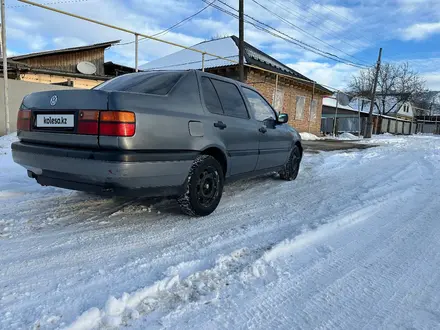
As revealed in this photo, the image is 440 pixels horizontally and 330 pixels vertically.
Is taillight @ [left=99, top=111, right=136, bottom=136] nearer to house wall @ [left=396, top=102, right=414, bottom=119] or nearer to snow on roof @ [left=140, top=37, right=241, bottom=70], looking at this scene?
snow on roof @ [left=140, top=37, right=241, bottom=70]

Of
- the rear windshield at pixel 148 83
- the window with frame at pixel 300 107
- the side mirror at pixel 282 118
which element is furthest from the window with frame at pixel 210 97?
the window with frame at pixel 300 107

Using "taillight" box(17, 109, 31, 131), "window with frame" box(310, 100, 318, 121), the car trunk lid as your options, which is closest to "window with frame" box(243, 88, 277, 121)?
the car trunk lid

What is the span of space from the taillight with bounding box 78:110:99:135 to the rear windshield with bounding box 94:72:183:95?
604 millimetres

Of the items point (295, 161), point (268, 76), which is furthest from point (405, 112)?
point (295, 161)

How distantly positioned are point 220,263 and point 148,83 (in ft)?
6.38

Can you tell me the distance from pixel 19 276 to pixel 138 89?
1.88 meters

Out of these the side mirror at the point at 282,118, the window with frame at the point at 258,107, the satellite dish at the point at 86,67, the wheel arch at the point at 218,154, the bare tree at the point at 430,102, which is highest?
the bare tree at the point at 430,102

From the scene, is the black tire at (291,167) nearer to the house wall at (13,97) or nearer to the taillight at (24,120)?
the taillight at (24,120)

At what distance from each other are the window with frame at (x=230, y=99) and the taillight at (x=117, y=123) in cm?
140

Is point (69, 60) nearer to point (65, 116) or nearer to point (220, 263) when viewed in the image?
point (65, 116)

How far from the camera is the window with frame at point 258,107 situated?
4.48 metres

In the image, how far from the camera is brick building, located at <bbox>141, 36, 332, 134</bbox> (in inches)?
654

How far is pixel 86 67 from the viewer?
69.2 ft

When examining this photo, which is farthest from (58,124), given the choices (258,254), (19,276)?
(258,254)
